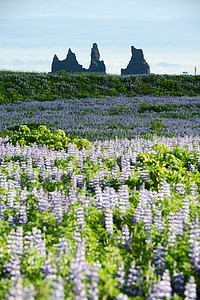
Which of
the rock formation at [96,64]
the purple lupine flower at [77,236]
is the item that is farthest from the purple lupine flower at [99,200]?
the rock formation at [96,64]

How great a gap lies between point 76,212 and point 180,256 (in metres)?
1.68

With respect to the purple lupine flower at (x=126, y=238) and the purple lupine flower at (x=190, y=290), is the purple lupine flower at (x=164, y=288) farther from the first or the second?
the purple lupine flower at (x=126, y=238)

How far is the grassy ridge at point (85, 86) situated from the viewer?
24273mm

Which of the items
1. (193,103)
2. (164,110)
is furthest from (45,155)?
(193,103)

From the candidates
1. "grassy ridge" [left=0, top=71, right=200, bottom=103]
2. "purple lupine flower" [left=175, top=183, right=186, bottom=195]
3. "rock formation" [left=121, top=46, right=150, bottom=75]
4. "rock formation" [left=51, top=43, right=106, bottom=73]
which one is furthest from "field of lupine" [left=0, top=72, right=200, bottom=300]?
"rock formation" [left=121, top=46, right=150, bottom=75]

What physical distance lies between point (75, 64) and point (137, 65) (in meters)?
27.1

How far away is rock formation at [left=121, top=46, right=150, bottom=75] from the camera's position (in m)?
133

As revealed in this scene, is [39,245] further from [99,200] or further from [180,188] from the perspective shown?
[180,188]

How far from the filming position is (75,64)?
14000 cm

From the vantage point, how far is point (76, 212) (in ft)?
16.1

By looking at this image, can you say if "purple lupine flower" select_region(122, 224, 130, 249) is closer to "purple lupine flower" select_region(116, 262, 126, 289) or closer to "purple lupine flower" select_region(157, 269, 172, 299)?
"purple lupine flower" select_region(116, 262, 126, 289)

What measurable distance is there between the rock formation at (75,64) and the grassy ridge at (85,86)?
10106cm

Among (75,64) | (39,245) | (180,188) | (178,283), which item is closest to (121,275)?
(178,283)

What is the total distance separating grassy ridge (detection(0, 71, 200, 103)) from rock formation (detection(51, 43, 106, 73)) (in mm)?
101061
